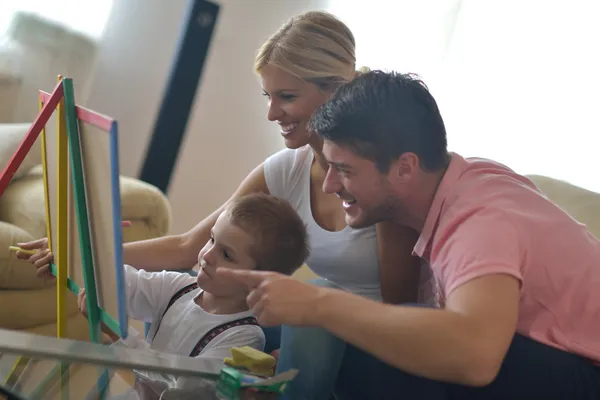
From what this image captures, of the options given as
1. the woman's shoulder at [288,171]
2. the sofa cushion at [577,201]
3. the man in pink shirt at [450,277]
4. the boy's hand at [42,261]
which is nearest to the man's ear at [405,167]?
the man in pink shirt at [450,277]

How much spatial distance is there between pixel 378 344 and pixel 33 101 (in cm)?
195

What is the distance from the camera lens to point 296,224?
4.35 feet

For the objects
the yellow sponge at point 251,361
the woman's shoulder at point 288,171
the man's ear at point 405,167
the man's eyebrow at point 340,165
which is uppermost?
the man's ear at point 405,167

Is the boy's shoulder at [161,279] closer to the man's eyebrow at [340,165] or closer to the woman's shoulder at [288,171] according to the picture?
the woman's shoulder at [288,171]

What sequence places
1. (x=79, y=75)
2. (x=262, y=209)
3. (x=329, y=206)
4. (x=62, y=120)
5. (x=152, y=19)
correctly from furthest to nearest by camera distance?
(x=152, y=19) < (x=79, y=75) < (x=329, y=206) < (x=262, y=209) < (x=62, y=120)

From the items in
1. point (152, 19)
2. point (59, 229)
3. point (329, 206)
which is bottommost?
point (59, 229)

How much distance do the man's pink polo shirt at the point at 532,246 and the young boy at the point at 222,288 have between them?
30 cm

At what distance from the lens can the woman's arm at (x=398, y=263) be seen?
1299 millimetres

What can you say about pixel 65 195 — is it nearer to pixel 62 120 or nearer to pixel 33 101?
pixel 62 120

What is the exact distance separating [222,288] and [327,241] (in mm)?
265

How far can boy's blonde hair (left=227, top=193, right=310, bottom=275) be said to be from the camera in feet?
4.18

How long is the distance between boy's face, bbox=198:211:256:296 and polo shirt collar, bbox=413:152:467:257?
0.32m

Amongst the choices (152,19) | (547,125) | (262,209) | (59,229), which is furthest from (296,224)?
(152,19)

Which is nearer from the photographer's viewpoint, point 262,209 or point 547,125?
point 262,209
